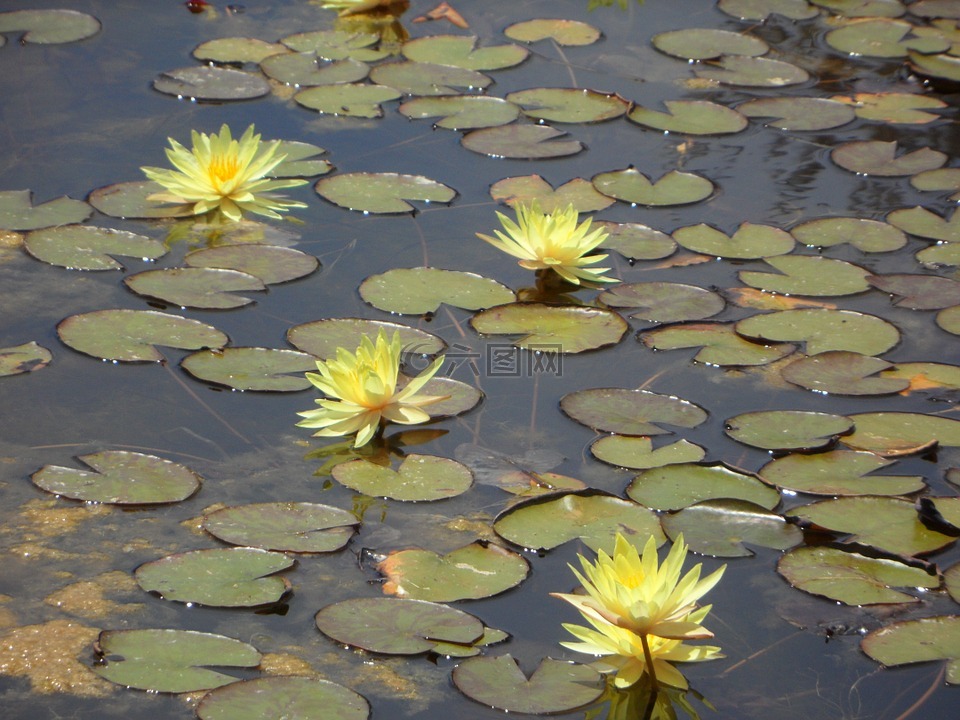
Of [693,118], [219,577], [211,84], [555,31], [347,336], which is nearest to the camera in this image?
[219,577]

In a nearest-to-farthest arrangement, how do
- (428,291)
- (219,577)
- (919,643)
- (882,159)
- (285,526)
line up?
(919,643)
(219,577)
(285,526)
(428,291)
(882,159)

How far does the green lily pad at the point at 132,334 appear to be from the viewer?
273 centimetres

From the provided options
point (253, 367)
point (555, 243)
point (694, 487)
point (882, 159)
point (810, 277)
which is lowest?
point (694, 487)

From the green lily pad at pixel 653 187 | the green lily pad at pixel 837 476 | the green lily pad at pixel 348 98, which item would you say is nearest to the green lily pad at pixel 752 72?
the green lily pad at pixel 653 187

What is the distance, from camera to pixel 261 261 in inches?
123

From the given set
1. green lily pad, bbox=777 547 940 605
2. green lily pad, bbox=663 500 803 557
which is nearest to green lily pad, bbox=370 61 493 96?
green lily pad, bbox=663 500 803 557

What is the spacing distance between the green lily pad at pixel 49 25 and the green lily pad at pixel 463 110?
1.46 meters

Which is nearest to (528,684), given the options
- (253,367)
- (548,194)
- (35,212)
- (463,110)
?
(253,367)

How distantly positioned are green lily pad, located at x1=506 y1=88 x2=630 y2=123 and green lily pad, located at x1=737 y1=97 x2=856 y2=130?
473mm

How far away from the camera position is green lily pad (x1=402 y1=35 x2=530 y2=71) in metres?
4.36

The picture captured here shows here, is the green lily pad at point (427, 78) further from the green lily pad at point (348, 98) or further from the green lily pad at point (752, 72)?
the green lily pad at point (752, 72)

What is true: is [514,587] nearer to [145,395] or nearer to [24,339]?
[145,395]

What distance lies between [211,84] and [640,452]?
2.47 meters

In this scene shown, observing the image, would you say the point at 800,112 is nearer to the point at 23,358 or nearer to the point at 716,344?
the point at 716,344
